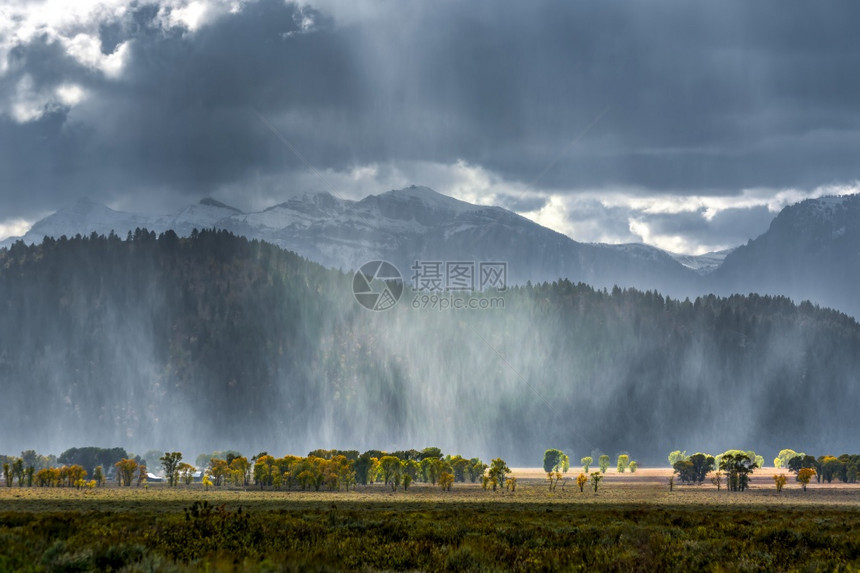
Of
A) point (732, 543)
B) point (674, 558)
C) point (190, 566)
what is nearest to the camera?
point (190, 566)

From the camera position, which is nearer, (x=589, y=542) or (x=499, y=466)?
(x=589, y=542)

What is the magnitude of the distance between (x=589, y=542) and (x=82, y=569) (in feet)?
61.2

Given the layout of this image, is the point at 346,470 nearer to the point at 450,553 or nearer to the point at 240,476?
the point at 240,476

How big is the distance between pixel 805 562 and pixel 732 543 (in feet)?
16.0

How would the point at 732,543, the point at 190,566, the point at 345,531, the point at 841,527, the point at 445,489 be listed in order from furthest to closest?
1. the point at 445,489
2. the point at 841,527
3. the point at 345,531
4. the point at 732,543
5. the point at 190,566

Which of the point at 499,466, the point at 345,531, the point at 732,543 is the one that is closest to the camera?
the point at 732,543

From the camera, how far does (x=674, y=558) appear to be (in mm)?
25391

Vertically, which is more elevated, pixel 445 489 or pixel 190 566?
pixel 190 566

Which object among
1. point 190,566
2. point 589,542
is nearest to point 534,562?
point 589,542

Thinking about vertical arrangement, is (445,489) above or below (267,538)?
below

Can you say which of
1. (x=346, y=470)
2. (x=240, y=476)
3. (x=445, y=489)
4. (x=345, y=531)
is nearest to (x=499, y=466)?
(x=445, y=489)

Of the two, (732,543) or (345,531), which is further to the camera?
(345,531)

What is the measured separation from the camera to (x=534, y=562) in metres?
23.5

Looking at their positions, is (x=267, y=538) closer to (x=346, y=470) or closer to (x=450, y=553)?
(x=450, y=553)
